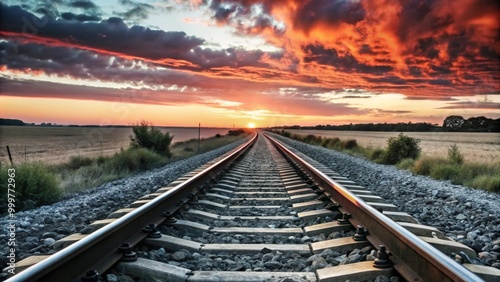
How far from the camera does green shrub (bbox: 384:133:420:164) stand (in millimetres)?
17391

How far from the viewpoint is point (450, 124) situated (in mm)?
91688

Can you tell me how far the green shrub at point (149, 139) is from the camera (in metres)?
19.3

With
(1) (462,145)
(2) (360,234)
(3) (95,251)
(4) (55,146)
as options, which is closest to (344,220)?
(2) (360,234)

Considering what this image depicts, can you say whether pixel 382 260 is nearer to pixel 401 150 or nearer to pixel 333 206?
pixel 333 206

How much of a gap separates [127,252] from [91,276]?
627 millimetres

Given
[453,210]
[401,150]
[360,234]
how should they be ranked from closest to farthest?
[360,234] < [453,210] < [401,150]

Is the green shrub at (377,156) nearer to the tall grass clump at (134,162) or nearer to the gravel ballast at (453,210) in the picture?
the gravel ballast at (453,210)

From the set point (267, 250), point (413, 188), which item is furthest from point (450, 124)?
point (267, 250)

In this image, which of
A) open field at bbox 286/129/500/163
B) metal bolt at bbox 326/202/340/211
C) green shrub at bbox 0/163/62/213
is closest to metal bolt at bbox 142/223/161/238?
metal bolt at bbox 326/202/340/211

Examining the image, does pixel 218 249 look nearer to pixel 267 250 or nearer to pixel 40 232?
pixel 267 250

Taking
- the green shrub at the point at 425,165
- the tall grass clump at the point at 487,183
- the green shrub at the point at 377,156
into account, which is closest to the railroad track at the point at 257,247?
the tall grass clump at the point at 487,183

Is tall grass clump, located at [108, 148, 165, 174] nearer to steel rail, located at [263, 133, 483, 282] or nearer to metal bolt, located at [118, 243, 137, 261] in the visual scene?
metal bolt, located at [118, 243, 137, 261]

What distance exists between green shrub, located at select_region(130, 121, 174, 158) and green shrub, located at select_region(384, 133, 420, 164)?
9.39m

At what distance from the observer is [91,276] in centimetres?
294
